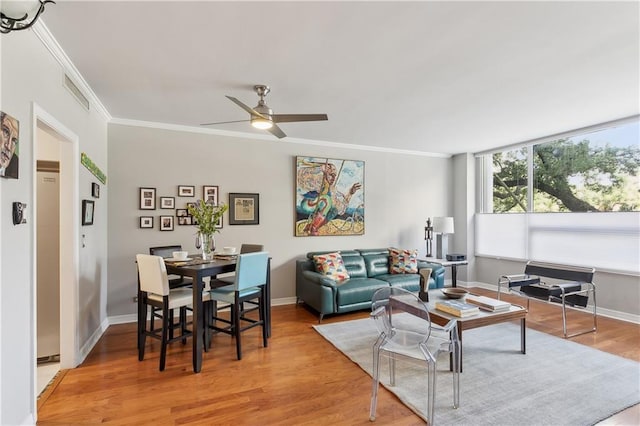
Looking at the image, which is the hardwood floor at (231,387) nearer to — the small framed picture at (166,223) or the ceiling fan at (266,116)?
the small framed picture at (166,223)

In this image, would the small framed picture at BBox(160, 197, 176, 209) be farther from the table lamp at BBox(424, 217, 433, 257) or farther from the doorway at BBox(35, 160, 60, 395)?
the table lamp at BBox(424, 217, 433, 257)

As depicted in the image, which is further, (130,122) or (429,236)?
(429,236)

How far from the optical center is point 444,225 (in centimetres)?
571

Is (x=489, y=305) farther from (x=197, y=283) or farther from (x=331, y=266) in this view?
(x=197, y=283)

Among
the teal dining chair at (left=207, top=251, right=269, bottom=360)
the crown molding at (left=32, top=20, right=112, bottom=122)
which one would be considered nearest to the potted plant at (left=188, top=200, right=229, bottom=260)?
the teal dining chair at (left=207, top=251, right=269, bottom=360)

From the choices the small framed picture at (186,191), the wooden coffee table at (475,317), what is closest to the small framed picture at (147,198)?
the small framed picture at (186,191)

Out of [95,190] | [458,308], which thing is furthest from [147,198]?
[458,308]

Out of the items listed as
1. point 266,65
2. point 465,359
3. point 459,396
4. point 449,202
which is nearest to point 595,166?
point 449,202

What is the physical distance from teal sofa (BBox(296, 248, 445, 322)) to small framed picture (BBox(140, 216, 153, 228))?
2.17 m

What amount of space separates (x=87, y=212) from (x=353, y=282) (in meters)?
3.33

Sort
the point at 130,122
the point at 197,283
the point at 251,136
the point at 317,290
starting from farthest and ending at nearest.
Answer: the point at 251,136, the point at 317,290, the point at 130,122, the point at 197,283

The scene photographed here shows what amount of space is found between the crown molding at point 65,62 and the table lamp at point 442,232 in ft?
17.6

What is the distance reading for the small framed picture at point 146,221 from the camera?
416cm

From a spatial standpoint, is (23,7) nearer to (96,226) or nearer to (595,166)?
(96,226)
